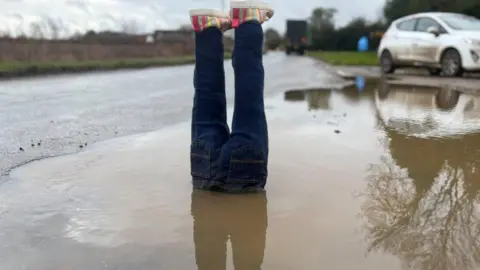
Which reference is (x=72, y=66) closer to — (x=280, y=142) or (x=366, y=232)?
(x=280, y=142)

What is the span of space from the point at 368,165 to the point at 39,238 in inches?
89.3

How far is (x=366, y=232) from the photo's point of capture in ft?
8.02

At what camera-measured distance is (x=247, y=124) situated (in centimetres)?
310

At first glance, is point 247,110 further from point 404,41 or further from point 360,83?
point 404,41

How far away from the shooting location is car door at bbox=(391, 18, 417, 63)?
1259 cm

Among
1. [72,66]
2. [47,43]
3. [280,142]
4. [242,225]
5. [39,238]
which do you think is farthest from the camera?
[47,43]

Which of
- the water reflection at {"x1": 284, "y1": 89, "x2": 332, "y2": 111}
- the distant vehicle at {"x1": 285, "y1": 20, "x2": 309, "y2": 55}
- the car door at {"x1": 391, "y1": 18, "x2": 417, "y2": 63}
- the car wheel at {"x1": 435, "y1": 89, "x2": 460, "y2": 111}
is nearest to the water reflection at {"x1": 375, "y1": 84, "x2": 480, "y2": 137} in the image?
the car wheel at {"x1": 435, "y1": 89, "x2": 460, "y2": 111}

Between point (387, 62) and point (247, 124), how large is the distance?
1146cm

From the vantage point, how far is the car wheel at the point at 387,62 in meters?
13.5

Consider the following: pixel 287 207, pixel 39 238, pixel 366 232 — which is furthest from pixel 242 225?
pixel 39 238

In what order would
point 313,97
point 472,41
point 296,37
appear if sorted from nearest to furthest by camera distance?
point 313,97 < point 472,41 < point 296,37

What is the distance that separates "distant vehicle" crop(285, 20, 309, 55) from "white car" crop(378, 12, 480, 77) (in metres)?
39.6

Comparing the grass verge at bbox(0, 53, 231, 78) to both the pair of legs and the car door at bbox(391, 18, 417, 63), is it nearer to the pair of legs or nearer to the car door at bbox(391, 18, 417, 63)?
the car door at bbox(391, 18, 417, 63)

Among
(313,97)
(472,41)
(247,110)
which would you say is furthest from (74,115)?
(472,41)
